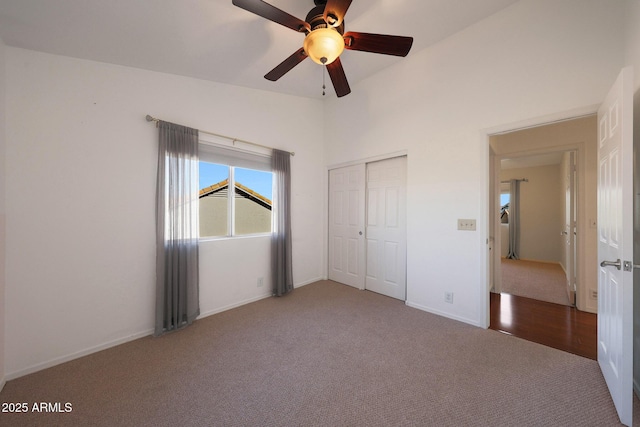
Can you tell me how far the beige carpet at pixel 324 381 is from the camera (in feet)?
4.72

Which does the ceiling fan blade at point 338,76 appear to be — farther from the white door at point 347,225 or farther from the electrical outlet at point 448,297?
the electrical outlet at point 448,297

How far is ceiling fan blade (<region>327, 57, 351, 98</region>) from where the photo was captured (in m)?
1.95

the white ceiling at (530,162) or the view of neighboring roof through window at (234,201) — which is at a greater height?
the white ceiling at (530,162)

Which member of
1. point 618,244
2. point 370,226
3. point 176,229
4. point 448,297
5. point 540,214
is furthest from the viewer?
point 540,214

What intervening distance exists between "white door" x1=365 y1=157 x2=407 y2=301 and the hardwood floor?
118 cm

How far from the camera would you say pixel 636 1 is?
1.54m

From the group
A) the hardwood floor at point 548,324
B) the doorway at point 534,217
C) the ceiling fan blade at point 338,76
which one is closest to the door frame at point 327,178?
the ceiling fan blade at point 338,76

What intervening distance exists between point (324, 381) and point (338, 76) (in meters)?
2.46

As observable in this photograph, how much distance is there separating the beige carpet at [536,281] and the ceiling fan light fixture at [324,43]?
13.8 ft

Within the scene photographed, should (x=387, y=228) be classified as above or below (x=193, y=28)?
below

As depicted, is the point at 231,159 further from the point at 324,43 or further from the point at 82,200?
the point at 324,43

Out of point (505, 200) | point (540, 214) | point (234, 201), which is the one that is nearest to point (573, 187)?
point (540, 214)

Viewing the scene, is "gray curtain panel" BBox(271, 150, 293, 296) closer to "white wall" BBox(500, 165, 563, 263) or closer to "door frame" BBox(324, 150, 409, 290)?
"door frame" BBox(324, 150, 409, 290)

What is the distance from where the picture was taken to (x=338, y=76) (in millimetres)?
2043
